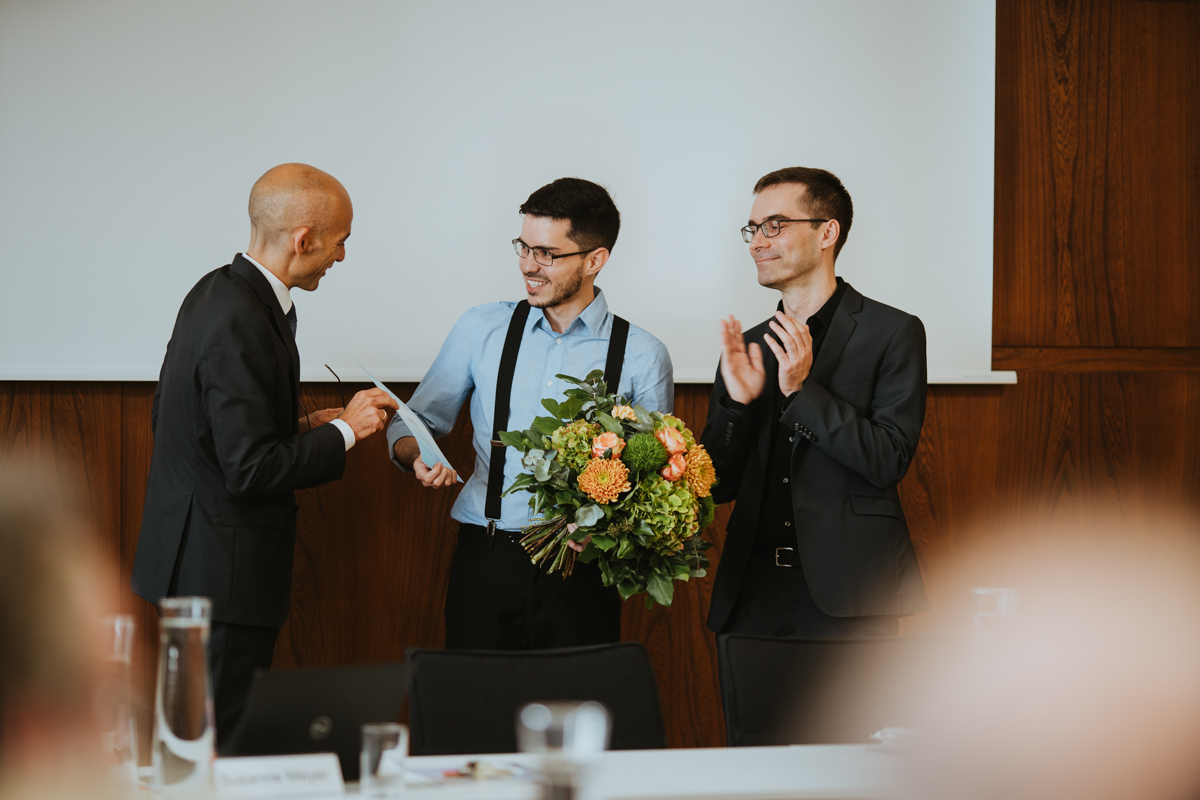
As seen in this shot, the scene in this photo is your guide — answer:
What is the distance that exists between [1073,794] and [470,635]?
73.9 inches

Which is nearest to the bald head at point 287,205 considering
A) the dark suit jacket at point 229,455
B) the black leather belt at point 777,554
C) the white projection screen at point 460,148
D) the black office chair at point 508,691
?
the dark suit jacket at point 229,455

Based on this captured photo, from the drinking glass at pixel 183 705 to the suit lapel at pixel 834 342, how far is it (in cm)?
180

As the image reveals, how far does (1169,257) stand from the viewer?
12.5 ft

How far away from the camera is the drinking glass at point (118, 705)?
1.09 m

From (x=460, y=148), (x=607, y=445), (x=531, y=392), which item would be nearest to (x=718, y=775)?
(x=607, y=445)

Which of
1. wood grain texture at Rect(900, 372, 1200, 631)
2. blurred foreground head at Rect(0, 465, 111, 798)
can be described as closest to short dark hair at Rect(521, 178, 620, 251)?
wood grain texture at Rect(900, 372, 1200, 631)

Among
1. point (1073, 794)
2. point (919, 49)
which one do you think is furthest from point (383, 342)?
point (1073, 794)

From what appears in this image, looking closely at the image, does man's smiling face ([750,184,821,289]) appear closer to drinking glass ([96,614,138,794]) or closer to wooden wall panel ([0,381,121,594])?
drinking glass ([96,614,138,794])

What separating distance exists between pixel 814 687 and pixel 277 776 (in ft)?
3.49

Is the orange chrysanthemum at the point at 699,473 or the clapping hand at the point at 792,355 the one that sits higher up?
the clapping hand at the point at 792,355

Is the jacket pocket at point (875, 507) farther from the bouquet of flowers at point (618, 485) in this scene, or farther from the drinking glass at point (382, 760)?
the drinking glass at point (382, 760)

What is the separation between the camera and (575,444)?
217cm

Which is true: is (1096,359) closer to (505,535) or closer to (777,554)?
(777,554)

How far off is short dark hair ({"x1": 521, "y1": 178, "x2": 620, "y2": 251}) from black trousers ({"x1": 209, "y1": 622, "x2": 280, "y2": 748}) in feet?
4.43
